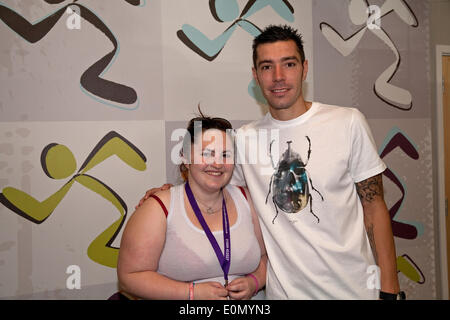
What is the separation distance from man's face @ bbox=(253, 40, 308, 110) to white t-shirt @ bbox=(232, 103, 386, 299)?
13cm

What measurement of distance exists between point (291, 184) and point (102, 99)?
1442 mm

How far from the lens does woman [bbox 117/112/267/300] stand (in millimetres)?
1640

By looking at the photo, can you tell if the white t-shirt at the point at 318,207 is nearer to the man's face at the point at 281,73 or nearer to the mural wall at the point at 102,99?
the man's face at the point at 281,73

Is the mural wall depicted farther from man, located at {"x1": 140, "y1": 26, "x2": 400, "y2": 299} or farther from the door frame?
the door frame

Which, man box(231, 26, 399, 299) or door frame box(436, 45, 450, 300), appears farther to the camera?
door frame box(436, 45, 450, 300)

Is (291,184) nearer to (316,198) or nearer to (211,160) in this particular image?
(316,198)

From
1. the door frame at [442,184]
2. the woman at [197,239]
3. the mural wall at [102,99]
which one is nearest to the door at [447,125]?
the door frame at [442,184]

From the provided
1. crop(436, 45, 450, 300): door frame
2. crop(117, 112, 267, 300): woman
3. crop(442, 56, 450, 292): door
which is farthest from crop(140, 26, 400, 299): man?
crop(442, 56, 450, 292): door

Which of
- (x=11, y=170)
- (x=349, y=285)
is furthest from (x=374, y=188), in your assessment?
(x=11, y=170)

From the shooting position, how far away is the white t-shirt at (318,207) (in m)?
1.70

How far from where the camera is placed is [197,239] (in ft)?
5.57

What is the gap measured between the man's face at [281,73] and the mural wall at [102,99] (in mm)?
787

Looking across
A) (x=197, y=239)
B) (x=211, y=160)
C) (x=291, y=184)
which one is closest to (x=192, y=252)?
(x=197, y=239)

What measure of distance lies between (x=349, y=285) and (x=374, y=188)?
51cm
